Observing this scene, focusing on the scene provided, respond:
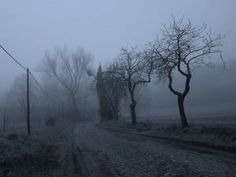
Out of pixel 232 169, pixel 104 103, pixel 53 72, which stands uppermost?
pixel 53 72

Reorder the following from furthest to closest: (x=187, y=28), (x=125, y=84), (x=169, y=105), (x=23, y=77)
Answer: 1. (x=23, y=77)
2. (x=169, y=105)
3. (x=125, y=84)
4. (x=187, y=28)

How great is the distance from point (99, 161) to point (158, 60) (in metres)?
14.9

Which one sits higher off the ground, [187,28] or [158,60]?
[187,28]

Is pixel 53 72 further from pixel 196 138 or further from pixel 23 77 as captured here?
pixel 196 138

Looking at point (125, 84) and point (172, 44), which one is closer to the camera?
point (172, 44)

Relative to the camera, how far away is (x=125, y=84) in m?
47.0

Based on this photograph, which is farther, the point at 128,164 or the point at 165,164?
the point at 128,164

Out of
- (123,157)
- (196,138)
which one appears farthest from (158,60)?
(123,157)

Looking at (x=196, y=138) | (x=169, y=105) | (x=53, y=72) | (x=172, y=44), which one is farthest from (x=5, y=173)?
(x=169, y=105)

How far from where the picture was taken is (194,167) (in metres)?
12.0

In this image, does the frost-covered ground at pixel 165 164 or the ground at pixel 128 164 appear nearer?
the frost-covered ground at pixel 165 164

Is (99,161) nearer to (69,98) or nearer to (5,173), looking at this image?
(5,173)

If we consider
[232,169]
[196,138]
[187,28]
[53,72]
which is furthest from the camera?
[53,72]

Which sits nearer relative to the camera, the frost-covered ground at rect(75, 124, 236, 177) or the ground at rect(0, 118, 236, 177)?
the frost-covered ground at rect(75, 124, 236, 177)
